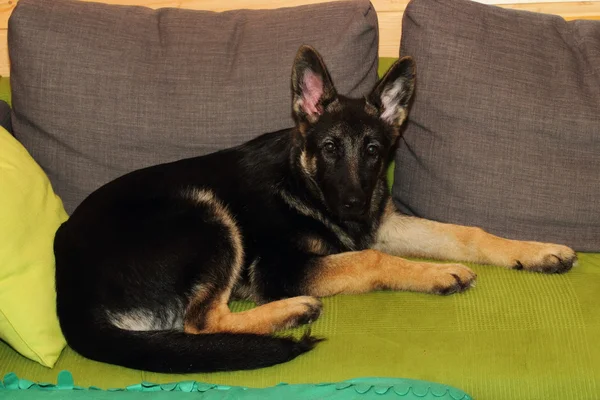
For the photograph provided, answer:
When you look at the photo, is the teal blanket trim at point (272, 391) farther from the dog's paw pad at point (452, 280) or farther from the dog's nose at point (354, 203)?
the dog's nose at point (354, 203)

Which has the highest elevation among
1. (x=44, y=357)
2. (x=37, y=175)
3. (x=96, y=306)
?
(x=37, y=175)

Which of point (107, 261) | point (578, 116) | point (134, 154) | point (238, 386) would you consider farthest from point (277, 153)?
point (578, 116)

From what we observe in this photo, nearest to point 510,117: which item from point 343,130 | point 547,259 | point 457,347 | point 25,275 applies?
point 547,259

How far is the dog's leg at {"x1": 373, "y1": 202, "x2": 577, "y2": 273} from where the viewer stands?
2.91 meters

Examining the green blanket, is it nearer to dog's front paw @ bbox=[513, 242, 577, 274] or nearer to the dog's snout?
dog's front paw @ bbox=[513, 242, 577, 274]

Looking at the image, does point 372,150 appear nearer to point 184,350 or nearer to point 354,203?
point 354,203

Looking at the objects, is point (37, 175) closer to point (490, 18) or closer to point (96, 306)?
point (96, 306)

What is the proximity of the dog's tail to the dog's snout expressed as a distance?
65 centimetres

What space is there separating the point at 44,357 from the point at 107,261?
1.36ft

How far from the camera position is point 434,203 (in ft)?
10.5

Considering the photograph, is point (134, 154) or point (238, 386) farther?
point (134, 154)

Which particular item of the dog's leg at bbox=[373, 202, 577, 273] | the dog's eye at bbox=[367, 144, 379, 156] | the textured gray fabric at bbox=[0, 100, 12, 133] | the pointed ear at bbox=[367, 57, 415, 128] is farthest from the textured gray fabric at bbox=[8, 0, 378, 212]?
the dog's leg at bbox=[373, 202, 577, 273]

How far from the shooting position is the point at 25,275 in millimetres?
2559

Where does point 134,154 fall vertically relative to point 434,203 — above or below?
above
